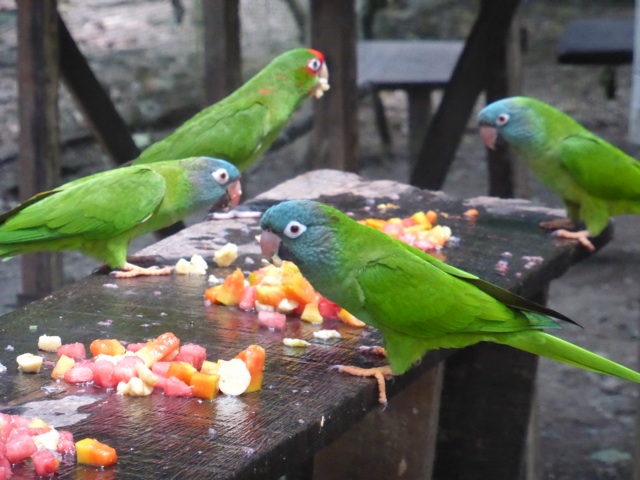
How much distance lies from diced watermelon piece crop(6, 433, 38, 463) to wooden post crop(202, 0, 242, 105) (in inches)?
128

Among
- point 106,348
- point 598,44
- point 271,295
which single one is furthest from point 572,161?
point 598,44

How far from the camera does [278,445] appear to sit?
2035 mm

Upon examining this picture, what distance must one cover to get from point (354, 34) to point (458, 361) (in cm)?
199

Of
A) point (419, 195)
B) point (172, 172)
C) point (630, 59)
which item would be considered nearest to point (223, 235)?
point (172, 172)

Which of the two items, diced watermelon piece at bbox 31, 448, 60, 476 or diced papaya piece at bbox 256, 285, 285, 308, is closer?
diced watermelon piece at bbox 31, 448, 60, 476

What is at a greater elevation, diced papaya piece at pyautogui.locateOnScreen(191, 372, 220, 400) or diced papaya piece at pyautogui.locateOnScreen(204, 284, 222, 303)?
diced papaya piece at pyautogui.locateOnScreen(191, 372, 220, 400)

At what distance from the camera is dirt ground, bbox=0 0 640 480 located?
211 inches

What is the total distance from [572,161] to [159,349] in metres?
2.20

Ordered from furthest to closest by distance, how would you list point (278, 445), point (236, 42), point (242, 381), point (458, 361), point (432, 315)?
point (236, 42), point (458, 361), point (432, 315), point (242, 381), point (278, 445)

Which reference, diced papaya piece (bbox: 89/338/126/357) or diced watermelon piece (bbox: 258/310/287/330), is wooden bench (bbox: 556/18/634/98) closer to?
diced watermelon piece (bbox: 258/310/287/330)

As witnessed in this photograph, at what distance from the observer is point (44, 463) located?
6.06 feet

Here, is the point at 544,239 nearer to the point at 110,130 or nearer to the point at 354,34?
the point at 354,34

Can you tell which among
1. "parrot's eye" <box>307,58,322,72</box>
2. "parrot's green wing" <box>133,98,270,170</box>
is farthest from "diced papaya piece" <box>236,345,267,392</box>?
"parrot's eye" <box>307,58,322,72</box>

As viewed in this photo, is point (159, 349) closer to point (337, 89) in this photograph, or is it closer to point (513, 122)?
point (513, 122)
